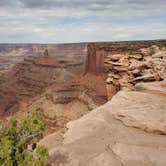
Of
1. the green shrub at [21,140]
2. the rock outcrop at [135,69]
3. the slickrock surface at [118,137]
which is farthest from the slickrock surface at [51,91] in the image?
the green shrub at [21,140]

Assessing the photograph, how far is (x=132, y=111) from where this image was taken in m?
12.6

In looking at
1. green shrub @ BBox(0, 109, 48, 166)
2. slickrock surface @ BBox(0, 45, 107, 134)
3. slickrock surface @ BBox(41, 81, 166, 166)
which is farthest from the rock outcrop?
slickrock surface @ BBox(0, 45, 107, 134)

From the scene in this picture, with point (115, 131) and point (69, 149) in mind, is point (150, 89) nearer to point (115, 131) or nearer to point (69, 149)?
point (115, 131)

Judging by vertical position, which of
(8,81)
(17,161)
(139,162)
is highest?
(139,162)

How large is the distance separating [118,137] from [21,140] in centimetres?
331

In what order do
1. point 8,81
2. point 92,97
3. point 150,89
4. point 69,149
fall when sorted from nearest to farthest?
point 69,149 < point 150,89 < point 92,97 < point 8,81

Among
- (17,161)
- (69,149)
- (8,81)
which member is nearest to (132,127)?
(69,149)

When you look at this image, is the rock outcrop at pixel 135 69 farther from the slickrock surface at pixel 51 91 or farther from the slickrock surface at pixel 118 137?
the slickrock surface at pixel 51 91

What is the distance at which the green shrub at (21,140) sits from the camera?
32.0 feet

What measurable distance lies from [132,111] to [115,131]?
192cm

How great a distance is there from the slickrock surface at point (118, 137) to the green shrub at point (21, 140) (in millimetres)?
524

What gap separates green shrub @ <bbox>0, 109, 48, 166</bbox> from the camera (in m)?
9.77

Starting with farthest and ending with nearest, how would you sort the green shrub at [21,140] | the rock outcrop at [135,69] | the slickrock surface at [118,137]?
the rock outcrop at [135,69]
the green shrub at [21,140]
the slickrock surface at [118,137]

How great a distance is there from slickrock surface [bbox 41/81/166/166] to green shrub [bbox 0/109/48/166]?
0.52 m
